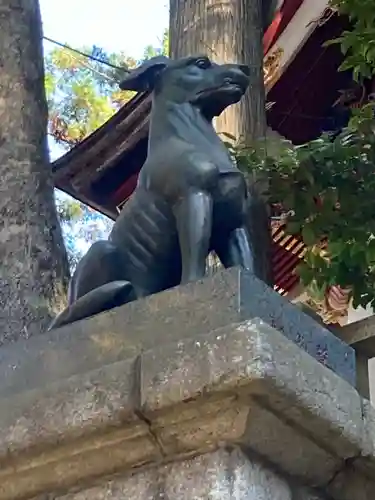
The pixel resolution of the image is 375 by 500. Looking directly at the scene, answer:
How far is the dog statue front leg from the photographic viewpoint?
2146mm

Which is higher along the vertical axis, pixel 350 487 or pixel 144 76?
pixel 144 76

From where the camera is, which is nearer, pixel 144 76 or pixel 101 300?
pixel 101 300

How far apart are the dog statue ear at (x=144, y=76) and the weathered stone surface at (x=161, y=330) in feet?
1.91

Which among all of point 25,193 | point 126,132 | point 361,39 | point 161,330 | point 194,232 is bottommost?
point 161,330

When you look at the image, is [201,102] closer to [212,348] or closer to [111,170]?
[212,348]

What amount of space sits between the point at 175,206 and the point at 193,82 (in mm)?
342

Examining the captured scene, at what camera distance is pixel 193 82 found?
2.41 metres

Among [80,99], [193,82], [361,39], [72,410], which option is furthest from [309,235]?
[80,99]

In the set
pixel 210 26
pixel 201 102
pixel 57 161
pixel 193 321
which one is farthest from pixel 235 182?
pixel 57 161

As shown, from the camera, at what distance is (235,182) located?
2.27 m

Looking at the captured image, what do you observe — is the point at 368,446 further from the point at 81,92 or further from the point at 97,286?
the point at 81,92

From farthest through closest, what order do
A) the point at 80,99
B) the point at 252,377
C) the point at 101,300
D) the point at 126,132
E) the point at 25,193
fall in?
1. the point at 80,99
2. the point at 126,132
3. the point at 25,193
4. the point at 101,300
5. the point at 252,377

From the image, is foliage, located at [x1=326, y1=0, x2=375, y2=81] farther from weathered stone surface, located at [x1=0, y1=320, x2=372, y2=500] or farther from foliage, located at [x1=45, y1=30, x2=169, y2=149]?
foliage, located at [x1=45, y1=30, x2=169, y2=149]

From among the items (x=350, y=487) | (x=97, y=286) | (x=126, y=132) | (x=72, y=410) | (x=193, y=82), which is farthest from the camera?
(x=126, y=132)
